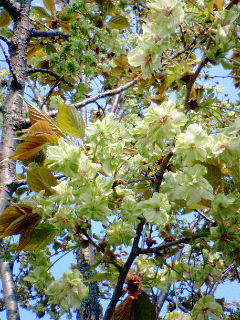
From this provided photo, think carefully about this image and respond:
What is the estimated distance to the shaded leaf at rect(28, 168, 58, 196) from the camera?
1080 mm

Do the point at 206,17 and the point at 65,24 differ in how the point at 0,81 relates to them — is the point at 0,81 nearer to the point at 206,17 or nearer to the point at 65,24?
the point at 65,24

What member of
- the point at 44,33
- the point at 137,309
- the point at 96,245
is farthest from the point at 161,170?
the point at 44,33

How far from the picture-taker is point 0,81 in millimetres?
3824

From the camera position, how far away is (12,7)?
232 cm

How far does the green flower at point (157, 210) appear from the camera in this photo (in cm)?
100

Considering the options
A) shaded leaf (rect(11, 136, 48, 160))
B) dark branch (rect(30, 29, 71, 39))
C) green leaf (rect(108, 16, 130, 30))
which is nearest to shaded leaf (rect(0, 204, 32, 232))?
shaded leaf (rect(11, 136, 48, 160))

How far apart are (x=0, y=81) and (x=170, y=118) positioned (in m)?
3.31

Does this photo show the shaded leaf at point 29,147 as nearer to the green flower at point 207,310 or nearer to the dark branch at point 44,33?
the green flower at point 207,310

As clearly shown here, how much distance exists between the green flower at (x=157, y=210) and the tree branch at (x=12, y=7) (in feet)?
6.40

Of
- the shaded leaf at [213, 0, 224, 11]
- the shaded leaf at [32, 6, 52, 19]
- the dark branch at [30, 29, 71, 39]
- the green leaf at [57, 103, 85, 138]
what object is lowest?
the green leaf at [57, 103, 85, 138]

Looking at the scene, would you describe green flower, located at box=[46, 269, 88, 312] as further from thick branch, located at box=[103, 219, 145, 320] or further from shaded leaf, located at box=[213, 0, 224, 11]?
shaded leaf, located at box=[213, 0, 224, 11]

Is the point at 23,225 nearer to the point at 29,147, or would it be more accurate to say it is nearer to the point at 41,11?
the point at 29,147

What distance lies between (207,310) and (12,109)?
1493 millimetres

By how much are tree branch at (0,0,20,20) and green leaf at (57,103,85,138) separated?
5.36 ft
